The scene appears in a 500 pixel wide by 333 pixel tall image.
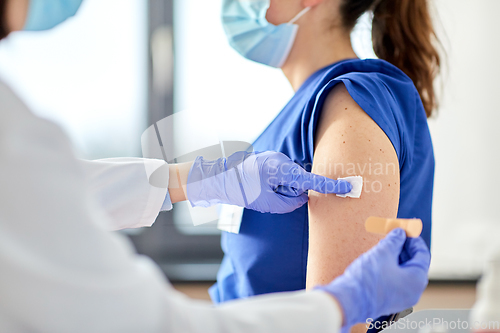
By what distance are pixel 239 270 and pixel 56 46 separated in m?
1.77

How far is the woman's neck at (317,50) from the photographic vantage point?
107 cm

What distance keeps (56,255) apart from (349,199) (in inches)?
20.6

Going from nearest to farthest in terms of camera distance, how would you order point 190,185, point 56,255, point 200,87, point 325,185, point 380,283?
point 56,255, point 380,283, point 325,185, point 190,185, point 200,87

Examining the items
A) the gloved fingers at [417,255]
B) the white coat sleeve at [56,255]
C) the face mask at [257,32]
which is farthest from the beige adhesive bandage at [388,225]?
the face mask at [257,32]

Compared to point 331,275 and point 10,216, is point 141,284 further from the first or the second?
point 331,275

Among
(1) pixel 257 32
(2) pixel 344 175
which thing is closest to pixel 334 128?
(2) pixel 344 175

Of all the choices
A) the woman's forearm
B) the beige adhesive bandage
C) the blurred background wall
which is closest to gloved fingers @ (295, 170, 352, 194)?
the beige adhesive bandage

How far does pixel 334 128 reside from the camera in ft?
2.65

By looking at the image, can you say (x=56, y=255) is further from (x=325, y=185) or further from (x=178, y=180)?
(x=178, y=180)

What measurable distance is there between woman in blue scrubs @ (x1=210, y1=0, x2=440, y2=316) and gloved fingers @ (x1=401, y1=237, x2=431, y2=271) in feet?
0.33

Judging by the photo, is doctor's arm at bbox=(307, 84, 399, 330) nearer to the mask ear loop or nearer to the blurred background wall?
the mask ear loop

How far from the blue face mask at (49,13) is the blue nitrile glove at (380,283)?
0.72 meters

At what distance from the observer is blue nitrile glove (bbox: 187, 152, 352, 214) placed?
774mm

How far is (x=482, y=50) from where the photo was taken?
2164 millimetres
